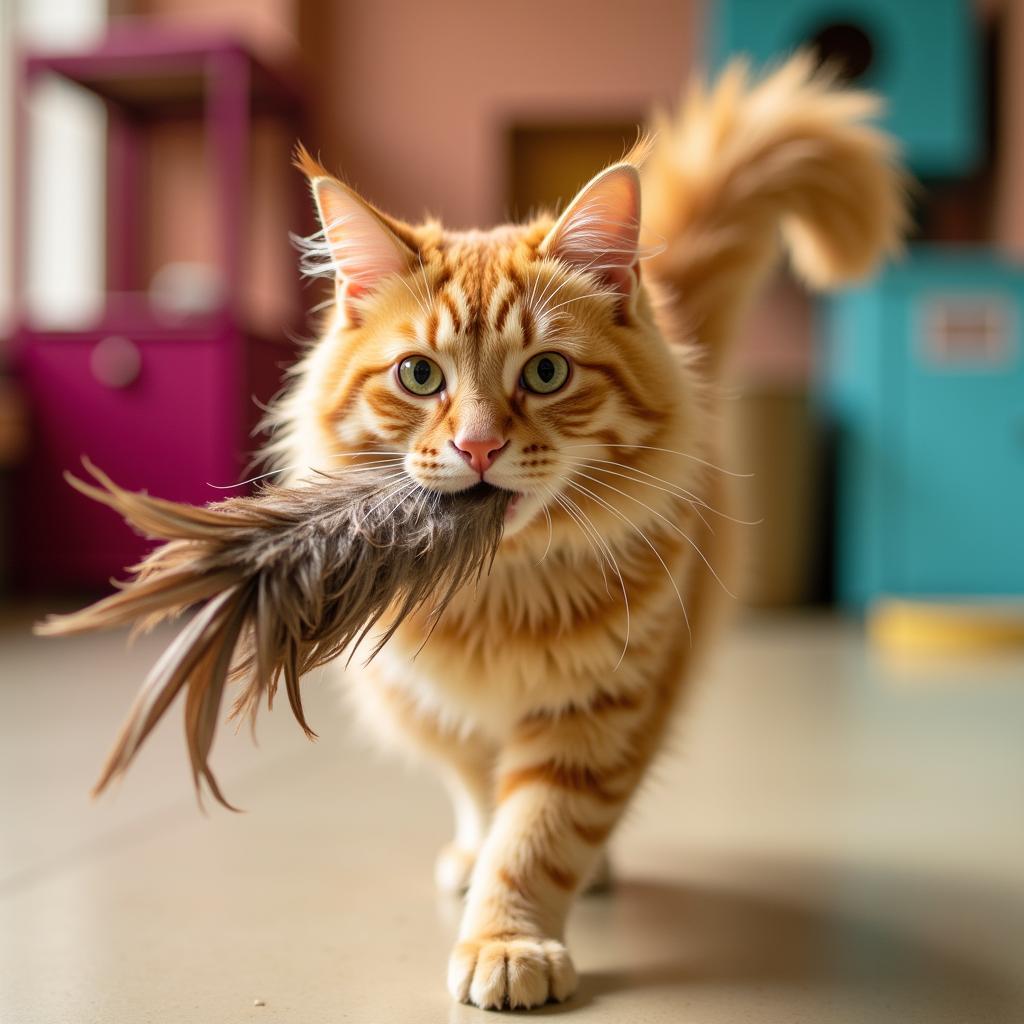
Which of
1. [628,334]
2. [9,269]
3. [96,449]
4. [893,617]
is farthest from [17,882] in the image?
[9,269]

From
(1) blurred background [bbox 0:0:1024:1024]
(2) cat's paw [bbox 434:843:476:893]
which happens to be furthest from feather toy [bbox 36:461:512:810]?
(1) blurred background [bbox 0:0:1024:1024]

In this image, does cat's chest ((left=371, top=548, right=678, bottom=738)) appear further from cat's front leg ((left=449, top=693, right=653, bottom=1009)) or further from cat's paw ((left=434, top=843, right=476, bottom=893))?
cat's paw ((left=434, top=843, right=476, bottom=893))

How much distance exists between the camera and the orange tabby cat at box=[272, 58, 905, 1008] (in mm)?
1041

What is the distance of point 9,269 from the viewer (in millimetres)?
3893

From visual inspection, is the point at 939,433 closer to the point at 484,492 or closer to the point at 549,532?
the point at 549,532

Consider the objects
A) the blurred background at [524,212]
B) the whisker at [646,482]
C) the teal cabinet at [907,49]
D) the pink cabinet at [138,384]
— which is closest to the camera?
the whisker at [646,482]

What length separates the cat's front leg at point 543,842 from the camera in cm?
101

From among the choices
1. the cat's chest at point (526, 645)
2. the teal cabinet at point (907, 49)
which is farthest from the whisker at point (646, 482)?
the teal cabinet at point (907, 49)

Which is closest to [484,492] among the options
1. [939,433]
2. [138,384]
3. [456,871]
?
[456,871]

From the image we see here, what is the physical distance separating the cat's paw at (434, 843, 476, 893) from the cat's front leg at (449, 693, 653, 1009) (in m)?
0.20

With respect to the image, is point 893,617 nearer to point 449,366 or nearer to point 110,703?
point 110,703

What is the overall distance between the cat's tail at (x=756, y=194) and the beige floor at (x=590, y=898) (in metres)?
0.62

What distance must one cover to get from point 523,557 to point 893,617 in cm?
233

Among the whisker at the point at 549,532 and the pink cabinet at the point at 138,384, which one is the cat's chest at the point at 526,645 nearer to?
the whisker at the point at 549,532
